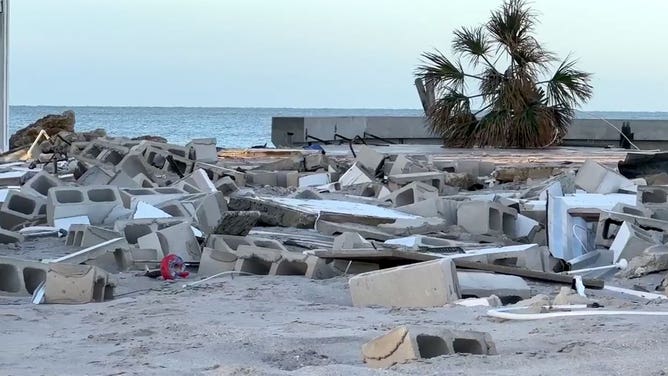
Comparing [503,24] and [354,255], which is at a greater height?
[503,24]

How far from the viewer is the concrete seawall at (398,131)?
27453 millimetres

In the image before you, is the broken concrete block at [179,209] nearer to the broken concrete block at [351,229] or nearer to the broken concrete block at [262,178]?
the broken concrete block at [351,229]

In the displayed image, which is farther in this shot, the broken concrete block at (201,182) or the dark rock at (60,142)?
the dark rock at (60,142)

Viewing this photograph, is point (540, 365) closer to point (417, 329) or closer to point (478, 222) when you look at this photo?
point (417, 329)

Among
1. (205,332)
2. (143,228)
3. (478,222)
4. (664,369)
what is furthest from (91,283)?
(478,222)

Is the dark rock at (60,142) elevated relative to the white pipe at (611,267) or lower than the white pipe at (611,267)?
elevated

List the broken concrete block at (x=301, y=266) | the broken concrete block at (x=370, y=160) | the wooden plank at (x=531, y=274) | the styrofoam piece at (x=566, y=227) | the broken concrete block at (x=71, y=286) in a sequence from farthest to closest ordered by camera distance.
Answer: the broken concrete block at (x=370, y=160) < the styrofoam piece at (x=566, y=227) < the broken concrete block at (x=301, y=266) < the wooden plank at (x=531, y=274) < the broken concrete block at (x=71, y=286)

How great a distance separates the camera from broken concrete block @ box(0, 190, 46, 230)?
32.7 ft

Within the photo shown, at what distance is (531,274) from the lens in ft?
22.8

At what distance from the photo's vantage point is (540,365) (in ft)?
13.0

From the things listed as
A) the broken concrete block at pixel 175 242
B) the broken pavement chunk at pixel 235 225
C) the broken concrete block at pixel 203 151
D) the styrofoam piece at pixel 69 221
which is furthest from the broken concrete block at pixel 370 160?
the broken concrete block at pixel 175 242

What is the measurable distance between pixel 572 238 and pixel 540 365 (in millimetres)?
5373

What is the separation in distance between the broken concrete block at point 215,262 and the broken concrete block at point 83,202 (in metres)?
2.46

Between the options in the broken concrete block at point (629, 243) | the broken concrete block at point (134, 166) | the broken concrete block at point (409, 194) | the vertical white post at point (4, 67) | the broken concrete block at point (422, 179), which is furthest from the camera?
the vertical white post at point (4, 67)
